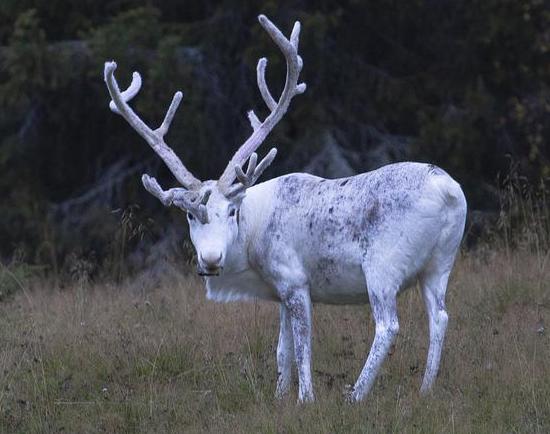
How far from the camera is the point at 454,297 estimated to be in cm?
975

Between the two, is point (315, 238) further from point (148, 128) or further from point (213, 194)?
point (148, 128)

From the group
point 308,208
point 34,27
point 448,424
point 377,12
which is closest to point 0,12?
point 34,27

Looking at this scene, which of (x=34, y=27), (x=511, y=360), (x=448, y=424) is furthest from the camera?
(x=34, y=27)

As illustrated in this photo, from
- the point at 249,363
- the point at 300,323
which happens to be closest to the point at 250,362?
the point at 249,363

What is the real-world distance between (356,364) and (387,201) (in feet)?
4.67

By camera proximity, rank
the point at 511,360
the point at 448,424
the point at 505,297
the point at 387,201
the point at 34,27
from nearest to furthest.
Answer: the point at 448,424, the point at 387,201, the point at 511,360, the point at 505,297, the point at 34,27

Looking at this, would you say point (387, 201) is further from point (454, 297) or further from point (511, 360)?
point (454, 297)

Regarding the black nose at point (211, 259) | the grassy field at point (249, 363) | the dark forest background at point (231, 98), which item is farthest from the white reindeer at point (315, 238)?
the dark forest background at point (231, 98)

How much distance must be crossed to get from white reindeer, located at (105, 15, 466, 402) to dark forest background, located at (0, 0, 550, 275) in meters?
6.35

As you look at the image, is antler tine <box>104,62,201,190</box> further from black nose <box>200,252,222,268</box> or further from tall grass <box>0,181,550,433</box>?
tall grass <box>0,181,550,433</box>

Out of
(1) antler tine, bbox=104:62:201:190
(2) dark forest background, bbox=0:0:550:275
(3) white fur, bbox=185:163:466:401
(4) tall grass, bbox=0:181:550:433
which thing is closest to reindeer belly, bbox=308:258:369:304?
(3) white fur, bbox=185:163:466:401

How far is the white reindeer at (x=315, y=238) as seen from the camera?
23.9 feet

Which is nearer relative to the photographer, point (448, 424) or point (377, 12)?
point (448, 424)

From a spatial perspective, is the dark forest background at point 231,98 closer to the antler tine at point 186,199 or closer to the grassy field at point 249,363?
the grassy field at point 249,363
